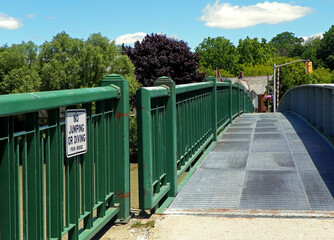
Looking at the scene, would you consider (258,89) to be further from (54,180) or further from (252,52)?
(54,180)

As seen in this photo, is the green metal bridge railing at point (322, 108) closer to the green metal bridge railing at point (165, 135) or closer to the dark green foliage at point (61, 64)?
the green metal bridge railing at point (165, 135)

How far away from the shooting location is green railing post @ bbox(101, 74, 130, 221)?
4.53m

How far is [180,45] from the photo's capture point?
1976 inches

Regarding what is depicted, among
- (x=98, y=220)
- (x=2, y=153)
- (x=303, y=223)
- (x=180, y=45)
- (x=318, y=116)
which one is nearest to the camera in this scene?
(x=2, y=153)

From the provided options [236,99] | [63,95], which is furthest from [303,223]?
[236,99]

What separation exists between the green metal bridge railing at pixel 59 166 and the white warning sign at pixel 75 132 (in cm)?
5

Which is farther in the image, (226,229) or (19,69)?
(19,69)

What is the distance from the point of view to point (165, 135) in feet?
18.9

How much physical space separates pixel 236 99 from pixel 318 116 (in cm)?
530

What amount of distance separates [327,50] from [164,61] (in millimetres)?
73902

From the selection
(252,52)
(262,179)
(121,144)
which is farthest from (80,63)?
(252,52)

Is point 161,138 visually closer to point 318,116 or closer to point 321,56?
point 318,116

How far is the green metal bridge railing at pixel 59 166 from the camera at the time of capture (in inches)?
107

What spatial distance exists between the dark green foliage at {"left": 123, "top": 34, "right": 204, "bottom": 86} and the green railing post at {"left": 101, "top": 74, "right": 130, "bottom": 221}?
142 ft
